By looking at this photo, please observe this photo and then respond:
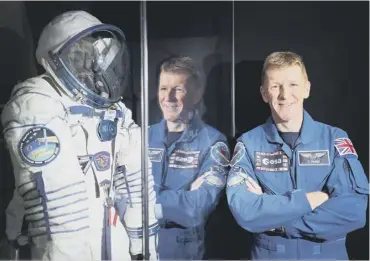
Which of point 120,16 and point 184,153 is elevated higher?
point 120,16

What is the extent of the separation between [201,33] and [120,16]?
1.16 feet

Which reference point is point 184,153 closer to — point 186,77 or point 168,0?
point 186,77

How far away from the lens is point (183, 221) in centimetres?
180

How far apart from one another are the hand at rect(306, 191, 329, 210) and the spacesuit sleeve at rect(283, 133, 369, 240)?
14mm

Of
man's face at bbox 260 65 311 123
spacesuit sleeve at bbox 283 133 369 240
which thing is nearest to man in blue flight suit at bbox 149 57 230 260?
man's face at bbox 260 65 311 123

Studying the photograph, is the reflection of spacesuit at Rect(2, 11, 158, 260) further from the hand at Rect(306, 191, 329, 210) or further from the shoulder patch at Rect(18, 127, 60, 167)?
the hand at Rect(306, 191, 329, 210)

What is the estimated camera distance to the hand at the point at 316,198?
5.64ft

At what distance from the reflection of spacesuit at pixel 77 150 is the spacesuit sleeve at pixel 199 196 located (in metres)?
0.07

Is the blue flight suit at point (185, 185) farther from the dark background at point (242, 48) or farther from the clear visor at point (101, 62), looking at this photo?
the clear visor at point (101, 62)

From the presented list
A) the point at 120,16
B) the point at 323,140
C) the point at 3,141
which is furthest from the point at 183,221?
the point at 120,16

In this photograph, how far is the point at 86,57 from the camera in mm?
1717

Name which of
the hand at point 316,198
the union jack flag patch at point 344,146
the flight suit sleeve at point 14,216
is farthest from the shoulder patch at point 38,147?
the union jack flag patch at point 344,146

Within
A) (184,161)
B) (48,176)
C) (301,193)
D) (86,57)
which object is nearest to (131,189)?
(184,161)

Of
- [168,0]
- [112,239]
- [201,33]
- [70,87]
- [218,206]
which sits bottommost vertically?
[112,239]
